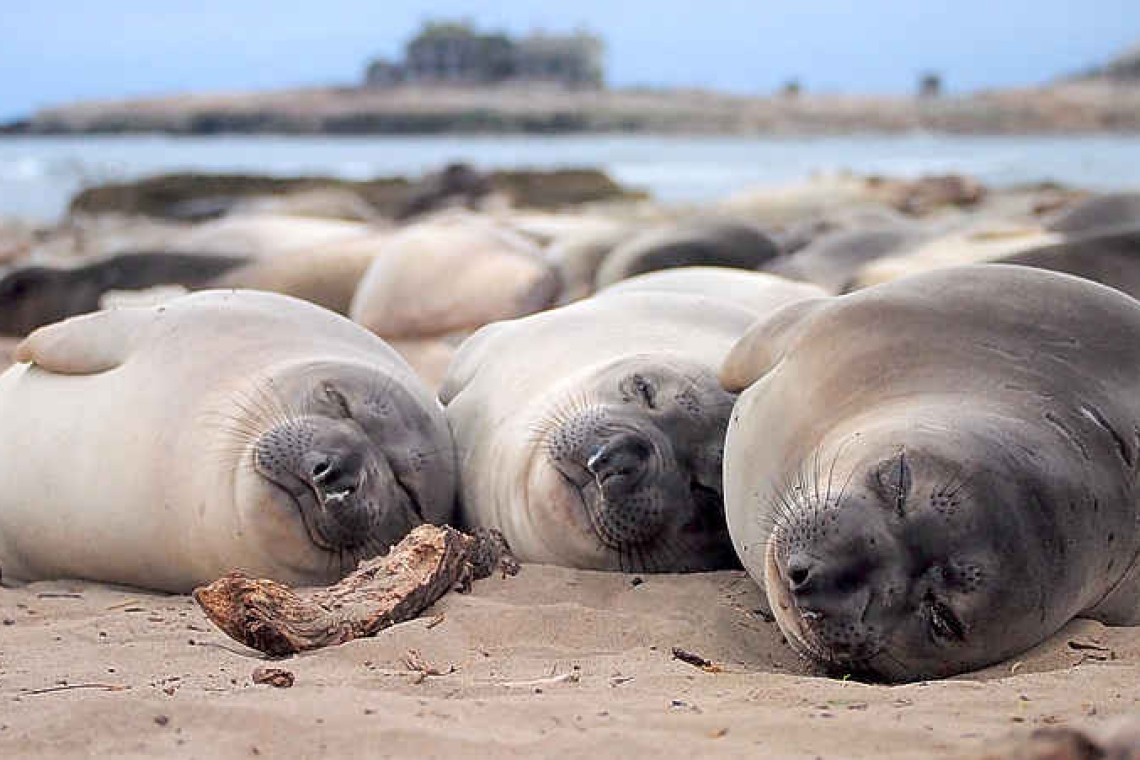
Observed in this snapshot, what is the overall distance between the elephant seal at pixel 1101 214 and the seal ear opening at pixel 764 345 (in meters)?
3.84

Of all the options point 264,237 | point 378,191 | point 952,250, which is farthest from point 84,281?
point 378,191

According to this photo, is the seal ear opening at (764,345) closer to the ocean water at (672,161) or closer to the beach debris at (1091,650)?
the beach debris at (1091,650)

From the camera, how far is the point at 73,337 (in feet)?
15.1

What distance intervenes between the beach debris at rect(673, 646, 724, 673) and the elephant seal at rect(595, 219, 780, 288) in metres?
4.84

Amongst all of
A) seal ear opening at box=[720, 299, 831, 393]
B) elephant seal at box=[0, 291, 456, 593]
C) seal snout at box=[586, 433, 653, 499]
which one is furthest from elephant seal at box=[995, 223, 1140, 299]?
elephant seal at box=[0, 291, 456, 593]

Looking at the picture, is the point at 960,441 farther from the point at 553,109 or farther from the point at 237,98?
the point at 237,98

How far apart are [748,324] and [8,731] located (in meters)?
2.78

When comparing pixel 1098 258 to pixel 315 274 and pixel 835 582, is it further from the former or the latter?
pixel 315 274

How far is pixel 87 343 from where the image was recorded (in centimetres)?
457

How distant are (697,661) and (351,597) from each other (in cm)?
73

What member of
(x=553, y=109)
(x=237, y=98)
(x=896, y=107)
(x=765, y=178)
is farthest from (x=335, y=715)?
(x=237, y=98)

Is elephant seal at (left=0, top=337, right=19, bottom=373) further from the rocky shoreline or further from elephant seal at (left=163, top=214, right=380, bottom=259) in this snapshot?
the rocky shoreline

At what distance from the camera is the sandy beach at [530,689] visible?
247 centimetres

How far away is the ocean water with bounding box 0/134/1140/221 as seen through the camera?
24.9m
